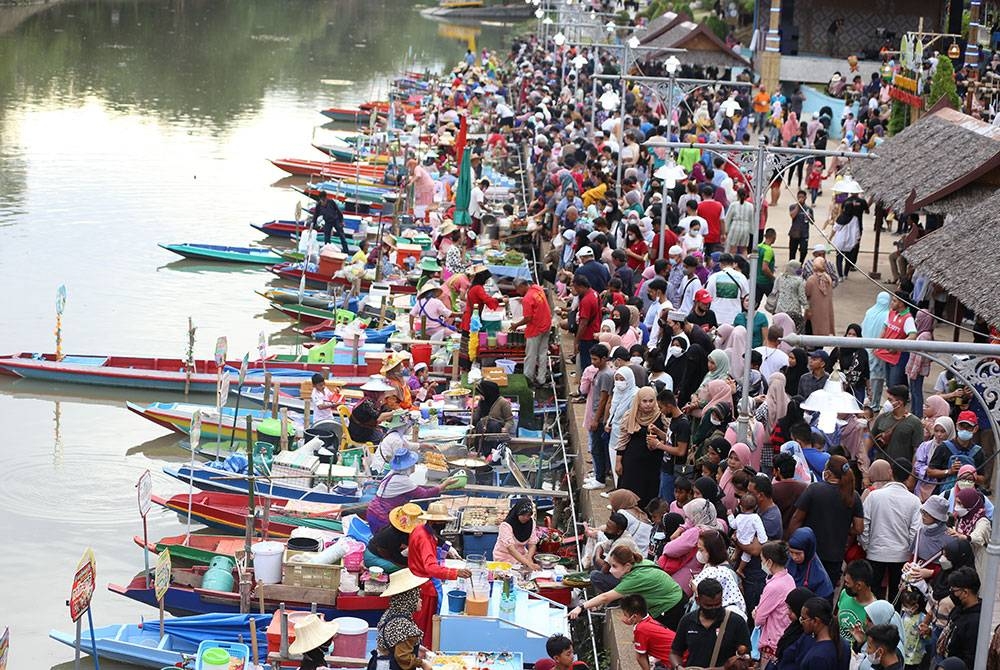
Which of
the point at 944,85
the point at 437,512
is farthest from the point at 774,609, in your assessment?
the point at 944,85

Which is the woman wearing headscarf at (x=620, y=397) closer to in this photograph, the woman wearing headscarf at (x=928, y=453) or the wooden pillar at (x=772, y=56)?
the woman wearing headscarf at (x=928, y=453)

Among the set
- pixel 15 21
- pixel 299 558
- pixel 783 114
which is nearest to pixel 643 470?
pixel 299 558

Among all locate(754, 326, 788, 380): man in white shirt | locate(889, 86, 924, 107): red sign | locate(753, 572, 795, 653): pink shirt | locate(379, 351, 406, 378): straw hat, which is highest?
locate(889, 86, 924, 107): red sign

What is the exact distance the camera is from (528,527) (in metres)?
12.5

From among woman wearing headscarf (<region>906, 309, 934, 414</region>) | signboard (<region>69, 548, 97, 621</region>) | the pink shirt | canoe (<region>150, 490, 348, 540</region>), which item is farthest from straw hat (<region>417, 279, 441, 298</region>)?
the pink shirt

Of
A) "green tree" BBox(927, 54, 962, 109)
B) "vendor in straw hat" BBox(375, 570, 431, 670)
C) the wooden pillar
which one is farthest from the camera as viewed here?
the wooden pillar

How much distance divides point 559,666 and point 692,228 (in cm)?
995

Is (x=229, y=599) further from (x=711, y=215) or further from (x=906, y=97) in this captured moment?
→ (x=906, y=97)

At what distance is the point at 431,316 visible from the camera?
63.9 ft

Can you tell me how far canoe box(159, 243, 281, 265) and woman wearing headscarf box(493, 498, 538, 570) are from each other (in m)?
16.2

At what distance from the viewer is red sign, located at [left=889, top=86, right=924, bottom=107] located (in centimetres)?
2653

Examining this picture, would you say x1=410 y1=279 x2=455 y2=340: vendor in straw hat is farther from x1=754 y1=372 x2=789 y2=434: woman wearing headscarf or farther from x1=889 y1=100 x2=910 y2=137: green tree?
x1=889 y1=100 x2=910 y2=137: green tree

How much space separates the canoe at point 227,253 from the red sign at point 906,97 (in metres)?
11.7

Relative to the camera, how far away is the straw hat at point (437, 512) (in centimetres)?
1275
